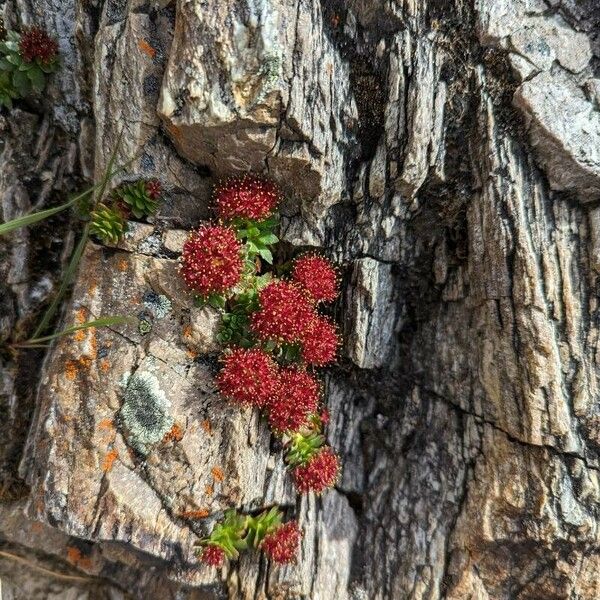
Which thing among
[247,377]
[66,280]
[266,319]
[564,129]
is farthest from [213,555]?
[564,129]

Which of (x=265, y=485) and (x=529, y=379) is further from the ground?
(x=529, y=379)

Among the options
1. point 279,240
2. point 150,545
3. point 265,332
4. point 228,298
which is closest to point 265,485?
point 150,545

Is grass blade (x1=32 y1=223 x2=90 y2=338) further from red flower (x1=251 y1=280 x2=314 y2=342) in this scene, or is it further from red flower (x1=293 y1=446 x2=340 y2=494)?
red flower (x1=293 y1=446 x2=340 y2=494)

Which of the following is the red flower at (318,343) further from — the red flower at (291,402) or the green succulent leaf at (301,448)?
the green succulent leaf at (301,448)

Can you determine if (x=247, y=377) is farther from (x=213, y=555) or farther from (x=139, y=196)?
(x=139, y=196)

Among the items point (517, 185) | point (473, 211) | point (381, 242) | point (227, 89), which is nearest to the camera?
point (227, 89)

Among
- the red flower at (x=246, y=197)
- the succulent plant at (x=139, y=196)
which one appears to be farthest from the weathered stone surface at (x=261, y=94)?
the succulent plant at (x=139, y=196)

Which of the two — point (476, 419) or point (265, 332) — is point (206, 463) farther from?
point (476, 419)
